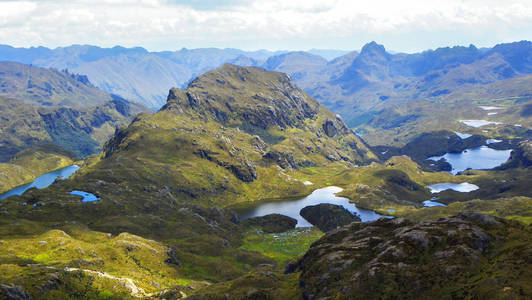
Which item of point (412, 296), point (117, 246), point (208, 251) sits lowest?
point (208, 251)

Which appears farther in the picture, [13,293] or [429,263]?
[13,293]

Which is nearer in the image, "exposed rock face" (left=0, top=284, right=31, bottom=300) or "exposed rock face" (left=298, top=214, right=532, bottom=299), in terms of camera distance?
"exposed rock face" (left=298, top=214, right=532, bottom=299)

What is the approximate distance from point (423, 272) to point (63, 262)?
10992cm

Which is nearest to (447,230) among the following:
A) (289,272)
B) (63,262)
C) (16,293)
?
(289,272)

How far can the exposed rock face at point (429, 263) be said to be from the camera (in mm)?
72312

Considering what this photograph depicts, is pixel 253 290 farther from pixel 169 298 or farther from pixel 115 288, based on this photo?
pixel 115 288

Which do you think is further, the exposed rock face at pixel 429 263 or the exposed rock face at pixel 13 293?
the exposed rock face at pixel 13 293

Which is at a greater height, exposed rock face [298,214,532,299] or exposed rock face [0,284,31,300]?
exposed rock face [298,214,532,299]

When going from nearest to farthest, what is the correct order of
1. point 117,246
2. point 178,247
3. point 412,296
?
point 412,296 < point 117,246 < point 178,247

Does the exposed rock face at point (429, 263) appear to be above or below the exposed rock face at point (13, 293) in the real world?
above

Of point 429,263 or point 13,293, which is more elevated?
point 429,263

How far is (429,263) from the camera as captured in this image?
83.2m

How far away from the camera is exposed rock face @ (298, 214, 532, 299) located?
7231 cm

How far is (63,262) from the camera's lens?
4811 inches
